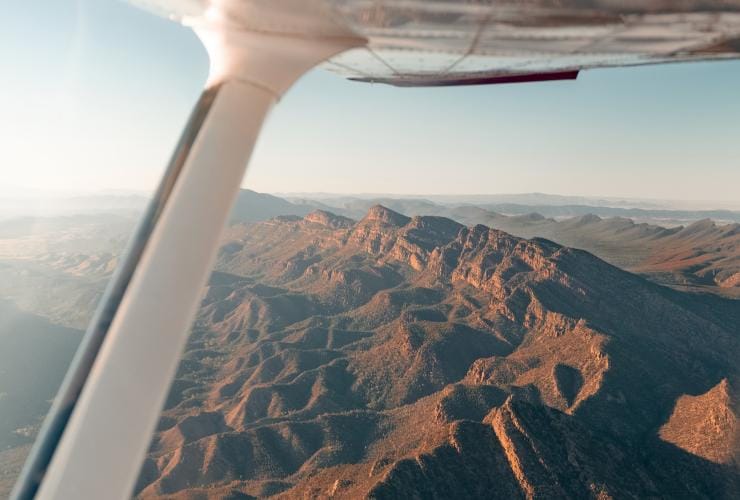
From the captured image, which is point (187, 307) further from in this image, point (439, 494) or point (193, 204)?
point (439, 494)

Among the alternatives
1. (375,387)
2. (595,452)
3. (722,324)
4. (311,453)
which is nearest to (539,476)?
(595,452)

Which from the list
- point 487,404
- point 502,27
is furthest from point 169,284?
point 487,404

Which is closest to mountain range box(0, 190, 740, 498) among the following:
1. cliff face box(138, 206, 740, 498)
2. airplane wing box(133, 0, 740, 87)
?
cliff face box(138, 206, 740, 498)

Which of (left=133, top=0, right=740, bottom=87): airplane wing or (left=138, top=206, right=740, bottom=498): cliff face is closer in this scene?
→ (left=133, top=0, right=740, bottom=87): airplane wing

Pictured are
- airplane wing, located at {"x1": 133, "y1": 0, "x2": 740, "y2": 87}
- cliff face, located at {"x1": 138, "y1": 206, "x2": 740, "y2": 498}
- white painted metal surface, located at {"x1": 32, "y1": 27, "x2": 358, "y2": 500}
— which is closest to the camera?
white painted metal surface, located at {"x1": 32, "y1": 27, "x2": 358, "y2": 500}

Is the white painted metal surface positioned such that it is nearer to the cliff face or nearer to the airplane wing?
the airplane wing

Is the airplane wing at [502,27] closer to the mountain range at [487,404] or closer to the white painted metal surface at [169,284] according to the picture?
the white painted metal surface at [169,284]
